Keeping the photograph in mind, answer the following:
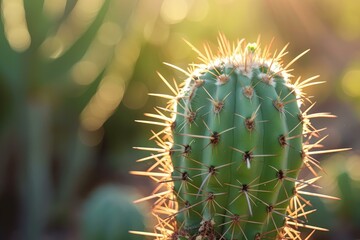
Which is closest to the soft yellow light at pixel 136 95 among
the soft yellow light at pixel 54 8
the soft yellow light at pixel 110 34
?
the soft yellow light at pixel 110 34

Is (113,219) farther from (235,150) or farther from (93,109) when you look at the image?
(235,150)

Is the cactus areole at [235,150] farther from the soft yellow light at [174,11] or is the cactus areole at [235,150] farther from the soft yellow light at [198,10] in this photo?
the soft yellow light at [198,10]

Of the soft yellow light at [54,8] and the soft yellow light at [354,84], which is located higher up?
the soft yellow light at [54,8]

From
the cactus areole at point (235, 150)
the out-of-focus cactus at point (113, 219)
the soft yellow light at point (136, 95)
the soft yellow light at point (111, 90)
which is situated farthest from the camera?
the soft yellow light at point (136, 95)

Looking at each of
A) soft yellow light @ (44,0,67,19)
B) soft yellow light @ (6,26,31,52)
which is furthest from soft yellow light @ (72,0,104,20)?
soft yellow light @ (6,26,31,52)

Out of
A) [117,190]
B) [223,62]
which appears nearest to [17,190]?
[117,190]

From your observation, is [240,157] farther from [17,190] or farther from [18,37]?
[17,190]

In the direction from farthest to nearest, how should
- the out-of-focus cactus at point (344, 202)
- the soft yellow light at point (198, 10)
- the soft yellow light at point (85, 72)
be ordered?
1. the soft yellow light at point (198, 10)
2. the soft yellow light at point (85, 72)
3. the out-of-focus cactus at point (344, 202)
